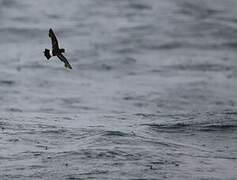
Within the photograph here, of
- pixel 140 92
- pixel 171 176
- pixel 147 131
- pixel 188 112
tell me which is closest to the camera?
pixel 171 176

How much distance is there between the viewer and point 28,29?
29.4 m

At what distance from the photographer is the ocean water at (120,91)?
48.1 feet

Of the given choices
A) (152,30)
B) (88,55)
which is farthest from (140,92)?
(152,30)

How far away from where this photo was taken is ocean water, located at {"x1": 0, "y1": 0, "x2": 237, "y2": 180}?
14.7 metres

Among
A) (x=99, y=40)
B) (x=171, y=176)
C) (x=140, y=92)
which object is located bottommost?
(x=171, y=176)

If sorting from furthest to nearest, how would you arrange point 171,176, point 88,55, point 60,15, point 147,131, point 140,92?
point 60,15, point 88,55, point 140,92, point 147,131, point 171,176

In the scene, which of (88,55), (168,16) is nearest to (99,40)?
(88,55)

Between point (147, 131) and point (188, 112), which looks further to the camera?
point (188, 112)

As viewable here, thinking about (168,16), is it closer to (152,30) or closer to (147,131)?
(152,30)

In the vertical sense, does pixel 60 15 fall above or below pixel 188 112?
above

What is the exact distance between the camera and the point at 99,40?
27.8 metres

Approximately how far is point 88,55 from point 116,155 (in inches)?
455

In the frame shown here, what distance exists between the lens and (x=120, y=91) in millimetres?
22375

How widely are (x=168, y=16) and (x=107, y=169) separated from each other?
16922mm
